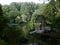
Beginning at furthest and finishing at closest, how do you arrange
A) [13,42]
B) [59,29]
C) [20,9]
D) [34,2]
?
[34,2], [20,9], [59,29], [13,42]

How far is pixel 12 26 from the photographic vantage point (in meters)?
4.27

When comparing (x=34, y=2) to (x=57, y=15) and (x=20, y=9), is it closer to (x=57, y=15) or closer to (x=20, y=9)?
(x=20, y=9)

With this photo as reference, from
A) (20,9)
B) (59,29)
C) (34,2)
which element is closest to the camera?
(59,29)

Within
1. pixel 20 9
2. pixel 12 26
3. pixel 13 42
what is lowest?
pixel 13 42

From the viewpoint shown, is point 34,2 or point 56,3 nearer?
point 56,3

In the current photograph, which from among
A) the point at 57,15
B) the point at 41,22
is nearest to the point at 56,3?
the point at 57,15

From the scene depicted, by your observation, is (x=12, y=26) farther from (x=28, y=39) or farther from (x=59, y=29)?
(x=59, y=29)

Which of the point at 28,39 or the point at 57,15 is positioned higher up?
the point at 57,15

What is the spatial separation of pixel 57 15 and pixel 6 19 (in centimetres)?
141

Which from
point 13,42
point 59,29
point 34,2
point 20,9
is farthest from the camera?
point 34,2

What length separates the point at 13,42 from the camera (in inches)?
167

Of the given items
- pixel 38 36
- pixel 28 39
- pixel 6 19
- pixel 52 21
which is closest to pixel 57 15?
pixel 52 21

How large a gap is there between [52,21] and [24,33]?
922 mm

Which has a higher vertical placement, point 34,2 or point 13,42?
point 34,2
